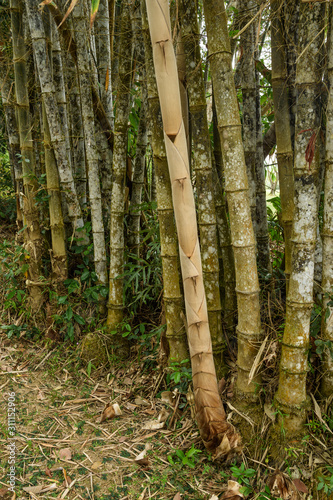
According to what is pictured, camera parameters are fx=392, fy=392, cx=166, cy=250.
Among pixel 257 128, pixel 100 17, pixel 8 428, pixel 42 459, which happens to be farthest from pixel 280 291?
pixel 100 17

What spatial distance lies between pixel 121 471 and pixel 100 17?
3.01 m

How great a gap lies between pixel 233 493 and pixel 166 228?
50.8 inches

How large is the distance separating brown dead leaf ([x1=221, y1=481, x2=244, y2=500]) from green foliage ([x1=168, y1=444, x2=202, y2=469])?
19 centimetres

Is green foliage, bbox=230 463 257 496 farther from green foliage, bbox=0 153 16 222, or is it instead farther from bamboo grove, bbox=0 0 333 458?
green foliage, bbox=0 153 16 222

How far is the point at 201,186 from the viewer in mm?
2057

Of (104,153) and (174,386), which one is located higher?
(104,153)

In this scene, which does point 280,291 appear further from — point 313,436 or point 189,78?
point 189,78

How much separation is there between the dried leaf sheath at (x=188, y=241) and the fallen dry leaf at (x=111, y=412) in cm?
57

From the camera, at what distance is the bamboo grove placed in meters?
1.70

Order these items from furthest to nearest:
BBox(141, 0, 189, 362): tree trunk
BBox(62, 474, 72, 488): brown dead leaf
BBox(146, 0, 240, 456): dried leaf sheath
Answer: BBox(141, 0, 189, 362): tree trunk, BBox(62, 474, 72, 488): brown dead leaf, BBox(146, 0, 240, 456): dried leaf sheath

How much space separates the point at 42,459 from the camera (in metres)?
1.94

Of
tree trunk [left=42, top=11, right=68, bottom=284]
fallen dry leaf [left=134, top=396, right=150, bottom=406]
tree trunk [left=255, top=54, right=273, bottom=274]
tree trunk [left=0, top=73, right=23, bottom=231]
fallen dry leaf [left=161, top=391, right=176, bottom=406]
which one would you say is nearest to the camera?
fallen dry leaf [left=161, top=391, right=176, bottom=406]

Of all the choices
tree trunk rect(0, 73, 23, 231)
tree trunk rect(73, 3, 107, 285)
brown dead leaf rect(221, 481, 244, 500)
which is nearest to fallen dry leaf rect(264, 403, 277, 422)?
brown dead leaf rect(221, 481, 244, 500)

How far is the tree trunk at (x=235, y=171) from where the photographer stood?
1793 mm
